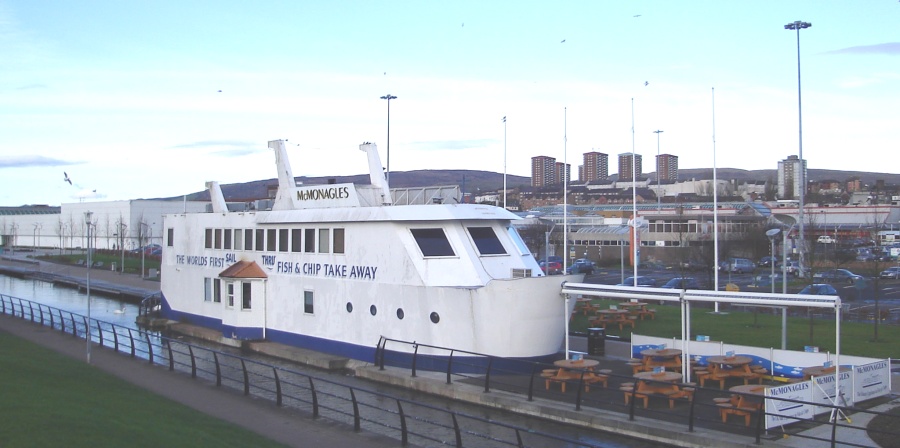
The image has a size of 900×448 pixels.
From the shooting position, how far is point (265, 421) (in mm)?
16109

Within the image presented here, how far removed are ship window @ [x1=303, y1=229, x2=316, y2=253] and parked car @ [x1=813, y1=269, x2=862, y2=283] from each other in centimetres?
3654

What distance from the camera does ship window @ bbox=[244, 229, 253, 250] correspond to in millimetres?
28797

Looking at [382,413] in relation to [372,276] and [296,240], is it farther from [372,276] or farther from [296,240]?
[296,240]

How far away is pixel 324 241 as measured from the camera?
82.9 ft

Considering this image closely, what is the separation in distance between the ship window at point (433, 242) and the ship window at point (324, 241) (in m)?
3.99

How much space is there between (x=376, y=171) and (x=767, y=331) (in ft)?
48.6

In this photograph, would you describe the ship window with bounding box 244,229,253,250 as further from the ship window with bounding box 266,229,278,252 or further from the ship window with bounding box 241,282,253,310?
the ship window with bounding box 241,282,253,310

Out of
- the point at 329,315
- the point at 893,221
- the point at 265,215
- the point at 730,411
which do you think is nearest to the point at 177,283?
the point at 265,215

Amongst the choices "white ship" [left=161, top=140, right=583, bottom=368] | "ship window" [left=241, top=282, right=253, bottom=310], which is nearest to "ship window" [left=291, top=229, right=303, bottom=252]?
"white ship" [left=161, top=140, right=583, bottom=368]

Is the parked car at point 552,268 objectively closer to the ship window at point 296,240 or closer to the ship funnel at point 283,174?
the ship window at point 296,240

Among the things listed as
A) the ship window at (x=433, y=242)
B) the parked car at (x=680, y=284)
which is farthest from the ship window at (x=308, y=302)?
the parked car at (x=680, y=284)

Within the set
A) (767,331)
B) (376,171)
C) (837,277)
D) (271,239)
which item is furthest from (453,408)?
(837,277)

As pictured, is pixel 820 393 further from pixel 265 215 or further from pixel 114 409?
pixel 265 215

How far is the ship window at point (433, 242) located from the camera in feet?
71.8
